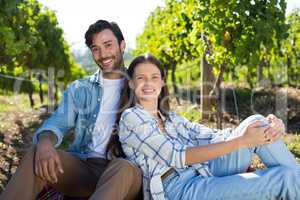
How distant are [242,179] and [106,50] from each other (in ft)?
4.45

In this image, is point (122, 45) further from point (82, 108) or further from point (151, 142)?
point (151, 142)

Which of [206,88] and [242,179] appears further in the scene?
[206,88]

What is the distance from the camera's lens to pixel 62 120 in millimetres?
3559

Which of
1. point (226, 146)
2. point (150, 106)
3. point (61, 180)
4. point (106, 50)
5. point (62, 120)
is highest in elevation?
point (106, 50)

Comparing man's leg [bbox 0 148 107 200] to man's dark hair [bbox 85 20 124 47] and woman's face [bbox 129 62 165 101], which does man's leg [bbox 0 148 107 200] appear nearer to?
woman's face [bbox 129 62 165 101]

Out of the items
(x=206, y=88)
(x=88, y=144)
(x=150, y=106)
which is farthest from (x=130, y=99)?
(x=206, y=88)

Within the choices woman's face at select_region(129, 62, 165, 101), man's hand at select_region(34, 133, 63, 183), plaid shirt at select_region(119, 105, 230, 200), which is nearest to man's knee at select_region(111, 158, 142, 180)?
plaid shirt at select_region(119, 105, 230, 200)

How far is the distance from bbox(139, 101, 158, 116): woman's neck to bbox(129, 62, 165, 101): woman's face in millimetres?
31

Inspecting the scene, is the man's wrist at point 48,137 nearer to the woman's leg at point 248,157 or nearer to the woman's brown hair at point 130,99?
the woman's brown hair at point 130,99

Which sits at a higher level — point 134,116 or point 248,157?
point 134,116

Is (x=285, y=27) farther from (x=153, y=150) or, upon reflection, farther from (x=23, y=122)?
(x=23, y=122)

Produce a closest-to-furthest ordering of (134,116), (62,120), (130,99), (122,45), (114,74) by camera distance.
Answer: (134,116) → (130,99) → (62,120) → (114,74) → (122,45)

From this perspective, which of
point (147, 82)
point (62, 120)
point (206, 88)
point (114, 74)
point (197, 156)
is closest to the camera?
point (197, 156)

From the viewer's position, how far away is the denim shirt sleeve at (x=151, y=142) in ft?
10.0
